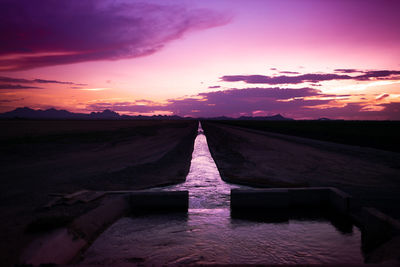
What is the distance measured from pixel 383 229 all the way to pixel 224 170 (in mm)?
11149

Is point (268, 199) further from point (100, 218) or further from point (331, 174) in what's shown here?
point (331, 174)

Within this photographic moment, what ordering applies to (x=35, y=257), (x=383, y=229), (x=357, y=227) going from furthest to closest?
1. (x=357, y=227)
2. (x=383, y=229)
3. (x=35, y=257)

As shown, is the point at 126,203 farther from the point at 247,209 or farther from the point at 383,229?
the point at 383,229

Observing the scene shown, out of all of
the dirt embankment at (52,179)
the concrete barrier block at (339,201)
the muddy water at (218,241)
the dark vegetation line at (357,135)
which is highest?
the dark vegetation line at (357,135)

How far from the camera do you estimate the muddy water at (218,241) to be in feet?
23.1


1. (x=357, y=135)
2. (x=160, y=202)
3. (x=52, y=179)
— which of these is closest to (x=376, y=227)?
(x=160, y=202)

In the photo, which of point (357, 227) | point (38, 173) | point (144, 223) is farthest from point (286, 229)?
point (38, 173)

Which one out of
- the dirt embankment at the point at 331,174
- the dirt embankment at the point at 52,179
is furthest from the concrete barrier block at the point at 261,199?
the dirt embankment at the point at 52,179

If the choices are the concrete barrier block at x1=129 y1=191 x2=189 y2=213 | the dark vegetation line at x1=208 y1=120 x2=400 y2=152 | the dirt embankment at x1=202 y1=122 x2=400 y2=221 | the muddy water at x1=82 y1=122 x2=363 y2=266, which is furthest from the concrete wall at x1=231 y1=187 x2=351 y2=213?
the dark vegetation line at x1=208 y1=120 x2=400 y2=152

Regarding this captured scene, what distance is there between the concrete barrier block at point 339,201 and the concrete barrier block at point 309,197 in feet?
0.86

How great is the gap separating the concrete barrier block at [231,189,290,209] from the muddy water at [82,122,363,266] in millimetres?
615

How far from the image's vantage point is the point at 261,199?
35.0 feet

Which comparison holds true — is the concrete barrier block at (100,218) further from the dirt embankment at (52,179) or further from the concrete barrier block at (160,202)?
the concrete barrier block at (160,202)

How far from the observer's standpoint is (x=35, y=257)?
19.9 feet
